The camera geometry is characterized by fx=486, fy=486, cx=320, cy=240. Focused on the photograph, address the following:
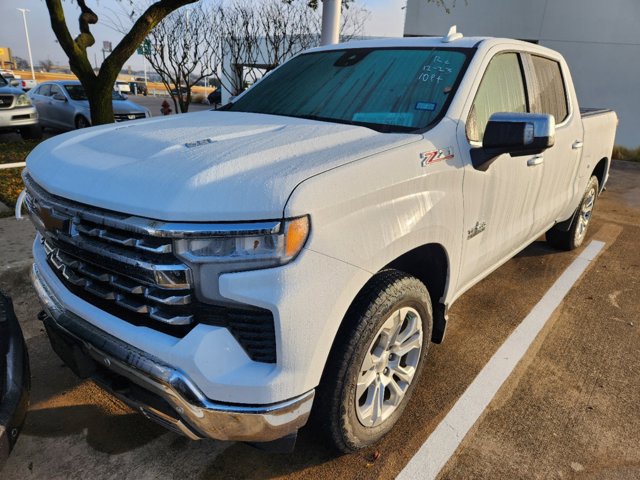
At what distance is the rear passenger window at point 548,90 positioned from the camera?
343cm

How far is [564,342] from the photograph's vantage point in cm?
339

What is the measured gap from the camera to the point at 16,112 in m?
10.6

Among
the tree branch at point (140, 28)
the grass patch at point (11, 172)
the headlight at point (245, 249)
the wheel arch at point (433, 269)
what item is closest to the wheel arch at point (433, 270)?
the wheel arch at point (433, 269)

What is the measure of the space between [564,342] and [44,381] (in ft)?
11.0

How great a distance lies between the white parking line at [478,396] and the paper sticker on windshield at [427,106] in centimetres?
161

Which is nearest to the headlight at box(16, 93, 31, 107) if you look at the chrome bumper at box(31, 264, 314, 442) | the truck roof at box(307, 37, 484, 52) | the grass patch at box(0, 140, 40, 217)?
the grass patch at box(0, 140, 40, 217)

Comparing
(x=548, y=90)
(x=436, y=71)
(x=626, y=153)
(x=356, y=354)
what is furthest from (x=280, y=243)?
(x=626, y=153)

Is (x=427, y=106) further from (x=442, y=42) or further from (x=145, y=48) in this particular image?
(x=145, y=48)

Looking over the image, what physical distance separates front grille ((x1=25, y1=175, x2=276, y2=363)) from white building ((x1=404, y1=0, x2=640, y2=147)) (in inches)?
546

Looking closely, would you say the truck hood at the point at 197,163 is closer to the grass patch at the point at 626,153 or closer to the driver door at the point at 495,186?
the driver door at the point at 495,186

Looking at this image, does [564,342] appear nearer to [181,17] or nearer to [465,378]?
[465,378]

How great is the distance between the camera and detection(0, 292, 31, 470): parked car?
68.9 inches

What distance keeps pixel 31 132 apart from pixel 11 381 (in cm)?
1125

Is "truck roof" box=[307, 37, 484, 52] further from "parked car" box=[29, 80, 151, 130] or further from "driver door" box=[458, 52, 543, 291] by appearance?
"parked car" box=[29, 80, 151, 130]
